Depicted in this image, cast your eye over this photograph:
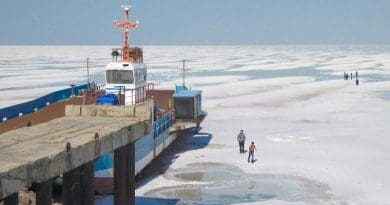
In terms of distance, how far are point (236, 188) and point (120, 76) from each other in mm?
5827

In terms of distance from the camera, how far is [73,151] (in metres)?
7.78

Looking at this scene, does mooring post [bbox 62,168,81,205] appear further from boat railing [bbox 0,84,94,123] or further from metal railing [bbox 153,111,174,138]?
metal railing [bbox 153,111,174,138]

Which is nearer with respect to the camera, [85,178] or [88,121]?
[85,178]

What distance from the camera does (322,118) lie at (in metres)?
30.0

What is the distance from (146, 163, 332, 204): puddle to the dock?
4393 millimetres

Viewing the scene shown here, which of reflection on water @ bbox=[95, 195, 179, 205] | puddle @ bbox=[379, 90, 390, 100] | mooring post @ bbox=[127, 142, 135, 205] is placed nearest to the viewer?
mooring post @ bbox=[127, 142, 135, 205]

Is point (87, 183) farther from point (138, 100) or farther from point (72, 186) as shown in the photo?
point (138, 100)

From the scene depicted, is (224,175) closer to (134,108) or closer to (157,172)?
(157,172)

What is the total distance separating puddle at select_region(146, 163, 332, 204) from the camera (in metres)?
14.8

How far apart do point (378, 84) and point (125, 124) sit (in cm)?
4561

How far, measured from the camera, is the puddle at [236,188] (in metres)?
14.8

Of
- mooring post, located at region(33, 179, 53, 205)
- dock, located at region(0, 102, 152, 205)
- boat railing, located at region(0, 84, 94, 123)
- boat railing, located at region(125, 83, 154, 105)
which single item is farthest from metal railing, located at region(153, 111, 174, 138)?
mooring post, located at region(33, 179, 53, 205)

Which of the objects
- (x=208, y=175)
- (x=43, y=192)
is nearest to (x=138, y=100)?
(x=208, y=175)

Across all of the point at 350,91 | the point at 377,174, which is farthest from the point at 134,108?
the point at 350,91
